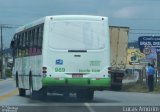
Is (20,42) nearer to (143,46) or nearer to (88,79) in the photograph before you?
(88,79)

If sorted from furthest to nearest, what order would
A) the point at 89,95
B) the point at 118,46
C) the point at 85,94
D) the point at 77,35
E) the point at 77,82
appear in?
the point at 118,46 → the point at 85,94 → the point at 89,95 → the point at 77,35 → the point at 77,82

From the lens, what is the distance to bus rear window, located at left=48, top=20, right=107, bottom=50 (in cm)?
2264

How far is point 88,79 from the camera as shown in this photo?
22578 millimetres

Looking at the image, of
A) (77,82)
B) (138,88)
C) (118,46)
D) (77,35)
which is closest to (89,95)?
(77,82)

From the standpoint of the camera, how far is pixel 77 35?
22781mm

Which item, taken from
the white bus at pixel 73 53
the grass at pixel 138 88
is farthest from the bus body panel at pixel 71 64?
the grass at pixel 138 88

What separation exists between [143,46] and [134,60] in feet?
55.8

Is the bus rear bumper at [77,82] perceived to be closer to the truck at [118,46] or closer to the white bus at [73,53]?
the white bus at [73,53]

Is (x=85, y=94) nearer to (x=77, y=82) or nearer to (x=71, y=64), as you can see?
(x=77, y=82)

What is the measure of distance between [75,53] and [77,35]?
0.74 meters

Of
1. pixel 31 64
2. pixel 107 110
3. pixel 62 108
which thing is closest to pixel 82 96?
pixel 31 64

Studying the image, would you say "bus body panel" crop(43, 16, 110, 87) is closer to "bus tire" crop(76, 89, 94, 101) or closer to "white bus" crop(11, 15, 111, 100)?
"white bus" crop(11, 15, 111, 100)

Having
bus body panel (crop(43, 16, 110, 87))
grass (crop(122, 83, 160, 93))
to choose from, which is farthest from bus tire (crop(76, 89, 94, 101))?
grass (crop(122, 83, 160, 93))

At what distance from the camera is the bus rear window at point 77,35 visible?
74.3 ft
